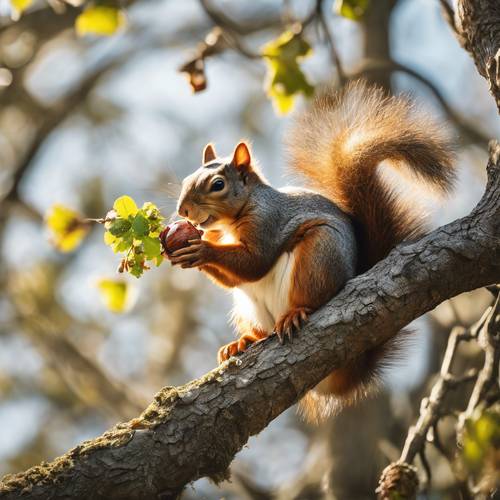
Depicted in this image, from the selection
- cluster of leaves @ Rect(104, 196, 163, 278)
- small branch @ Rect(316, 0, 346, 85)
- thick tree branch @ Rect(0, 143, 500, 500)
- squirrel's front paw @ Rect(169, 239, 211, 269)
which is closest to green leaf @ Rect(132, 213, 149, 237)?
cluster of leaves @ Rect(104, 196, 163, 278)

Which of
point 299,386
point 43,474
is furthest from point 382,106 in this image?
point 43,474

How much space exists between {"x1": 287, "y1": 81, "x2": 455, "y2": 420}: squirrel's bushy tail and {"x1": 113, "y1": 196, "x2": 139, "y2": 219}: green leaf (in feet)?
3.26

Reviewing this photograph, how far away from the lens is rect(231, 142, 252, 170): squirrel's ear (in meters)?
3.44

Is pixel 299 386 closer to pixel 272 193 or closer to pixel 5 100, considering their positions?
pixel 272 193

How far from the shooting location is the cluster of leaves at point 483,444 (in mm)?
1833

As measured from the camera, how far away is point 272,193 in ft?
11.1

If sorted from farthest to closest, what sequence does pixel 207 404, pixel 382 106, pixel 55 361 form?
pixel 55 361 < pixel 382 106 < pixel 207 404

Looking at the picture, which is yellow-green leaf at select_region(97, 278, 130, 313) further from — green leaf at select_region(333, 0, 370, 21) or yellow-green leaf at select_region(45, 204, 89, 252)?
green leaf at select_region(333, 0, 370, 21)

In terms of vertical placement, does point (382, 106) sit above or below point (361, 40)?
below

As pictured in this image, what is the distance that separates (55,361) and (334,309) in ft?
10.6

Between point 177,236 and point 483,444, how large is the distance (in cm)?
148

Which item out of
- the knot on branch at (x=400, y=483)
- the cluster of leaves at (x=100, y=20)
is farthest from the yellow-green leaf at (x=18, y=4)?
the knot on branch at (x=400, y=483)

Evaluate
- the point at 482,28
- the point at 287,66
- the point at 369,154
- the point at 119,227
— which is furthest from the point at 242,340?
the point at 482,28

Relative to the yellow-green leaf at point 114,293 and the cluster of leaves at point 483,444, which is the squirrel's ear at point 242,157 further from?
the cluster of leaves at point 483,444
